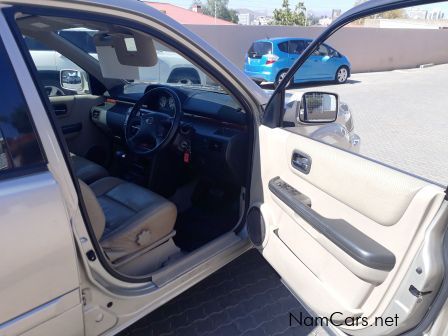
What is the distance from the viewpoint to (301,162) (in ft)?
5.68

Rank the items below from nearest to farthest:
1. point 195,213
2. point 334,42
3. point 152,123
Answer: point 152,123 < point 195,213 < point 334,42

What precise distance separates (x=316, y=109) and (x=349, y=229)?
2.95 feet

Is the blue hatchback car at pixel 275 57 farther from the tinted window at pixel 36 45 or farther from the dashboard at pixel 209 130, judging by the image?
the dashboard at pixel 209 130

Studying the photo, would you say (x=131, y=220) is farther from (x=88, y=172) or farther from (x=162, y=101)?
(x=162, y=101)

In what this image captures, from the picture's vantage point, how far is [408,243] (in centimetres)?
118

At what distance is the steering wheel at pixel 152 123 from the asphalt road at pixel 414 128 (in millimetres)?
957

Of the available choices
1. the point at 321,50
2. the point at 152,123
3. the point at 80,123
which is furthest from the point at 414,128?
the point at 80,123

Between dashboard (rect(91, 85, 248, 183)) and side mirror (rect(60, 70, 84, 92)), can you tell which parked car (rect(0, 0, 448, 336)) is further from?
side mirror (rect(60, 70, 84, 92))

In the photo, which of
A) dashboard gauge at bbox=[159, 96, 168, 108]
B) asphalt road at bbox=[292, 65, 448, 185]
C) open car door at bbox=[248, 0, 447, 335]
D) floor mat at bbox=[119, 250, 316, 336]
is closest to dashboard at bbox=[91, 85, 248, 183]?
dashboard gauge at bbox=[159, 96, 168, 108]

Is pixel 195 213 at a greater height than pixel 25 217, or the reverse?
pixel 25 217

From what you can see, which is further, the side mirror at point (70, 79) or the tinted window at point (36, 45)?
the side mirror at point (70, 79)

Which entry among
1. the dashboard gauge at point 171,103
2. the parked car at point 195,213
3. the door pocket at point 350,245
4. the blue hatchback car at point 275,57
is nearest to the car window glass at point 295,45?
the blue hatchback car at point 275,57

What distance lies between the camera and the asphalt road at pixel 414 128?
75.8 inches

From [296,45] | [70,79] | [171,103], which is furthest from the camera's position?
[296,45]
